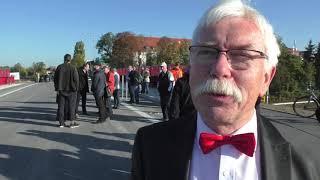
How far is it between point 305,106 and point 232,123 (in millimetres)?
16736

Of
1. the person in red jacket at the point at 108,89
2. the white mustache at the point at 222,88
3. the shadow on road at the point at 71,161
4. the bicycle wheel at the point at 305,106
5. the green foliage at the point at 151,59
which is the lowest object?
the shadow on road at the point at 71,161

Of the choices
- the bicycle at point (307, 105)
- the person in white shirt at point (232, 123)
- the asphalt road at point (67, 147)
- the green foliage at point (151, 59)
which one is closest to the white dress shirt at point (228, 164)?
the person in white shirt at point (232, 123)

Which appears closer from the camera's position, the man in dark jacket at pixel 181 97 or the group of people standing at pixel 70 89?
the man in dark jacket at pixel 181 97

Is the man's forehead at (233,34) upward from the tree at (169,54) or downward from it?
downward

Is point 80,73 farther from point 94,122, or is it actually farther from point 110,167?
point 110,167

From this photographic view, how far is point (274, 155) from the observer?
1963 mm

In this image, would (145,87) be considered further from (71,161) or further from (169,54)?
(169,54)

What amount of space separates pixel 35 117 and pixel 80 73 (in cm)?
197

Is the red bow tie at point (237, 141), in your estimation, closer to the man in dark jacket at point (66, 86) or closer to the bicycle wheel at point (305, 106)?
the man in dark jacket at point (66, 86)

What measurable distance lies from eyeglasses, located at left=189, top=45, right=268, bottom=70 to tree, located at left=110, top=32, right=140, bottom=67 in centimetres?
8568

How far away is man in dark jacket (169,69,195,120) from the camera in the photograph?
24.1 feet

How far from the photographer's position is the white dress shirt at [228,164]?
198 cm

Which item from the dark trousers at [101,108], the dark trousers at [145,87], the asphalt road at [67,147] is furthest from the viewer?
the dark trousers at [145,87]

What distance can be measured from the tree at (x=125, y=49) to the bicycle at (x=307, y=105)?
6967 cm
